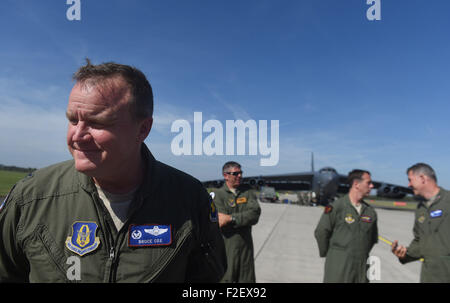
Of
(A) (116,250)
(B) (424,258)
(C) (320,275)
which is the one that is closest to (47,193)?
(A) (116,250)

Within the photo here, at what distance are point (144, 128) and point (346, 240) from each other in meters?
3.50

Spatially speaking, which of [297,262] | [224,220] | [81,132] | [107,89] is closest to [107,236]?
[81,132]

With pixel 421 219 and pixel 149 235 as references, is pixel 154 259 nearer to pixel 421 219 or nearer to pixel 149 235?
pixel 149 235

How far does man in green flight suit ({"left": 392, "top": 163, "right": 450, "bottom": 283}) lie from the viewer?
3.14m

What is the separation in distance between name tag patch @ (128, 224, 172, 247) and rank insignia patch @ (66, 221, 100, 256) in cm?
18

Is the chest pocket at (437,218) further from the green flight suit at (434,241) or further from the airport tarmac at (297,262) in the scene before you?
the airport tarmac at (297,262)


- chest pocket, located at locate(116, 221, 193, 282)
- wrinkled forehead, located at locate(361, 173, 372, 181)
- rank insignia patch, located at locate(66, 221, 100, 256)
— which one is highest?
wrinkled forehead, located at locate(361, 173, 372, 181)

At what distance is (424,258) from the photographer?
Result: 3307 millimetres

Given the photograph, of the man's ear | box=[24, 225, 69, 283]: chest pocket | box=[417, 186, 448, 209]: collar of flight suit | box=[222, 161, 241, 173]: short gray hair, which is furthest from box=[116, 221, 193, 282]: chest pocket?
box=[417, 186, 448, 209]: collar of flight suit

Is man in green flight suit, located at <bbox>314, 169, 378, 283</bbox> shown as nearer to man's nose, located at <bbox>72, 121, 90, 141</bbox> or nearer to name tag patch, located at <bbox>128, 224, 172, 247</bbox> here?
name tag patch, located at <bbox>128, 224, 172, 247</bbox>

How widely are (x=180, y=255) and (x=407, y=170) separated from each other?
3766 mm

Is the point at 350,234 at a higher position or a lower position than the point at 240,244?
higher

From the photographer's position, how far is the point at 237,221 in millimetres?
4211

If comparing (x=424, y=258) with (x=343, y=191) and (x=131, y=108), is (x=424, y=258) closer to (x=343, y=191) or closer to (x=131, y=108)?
(x=131, y=108)
